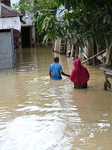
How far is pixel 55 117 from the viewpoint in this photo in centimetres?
550

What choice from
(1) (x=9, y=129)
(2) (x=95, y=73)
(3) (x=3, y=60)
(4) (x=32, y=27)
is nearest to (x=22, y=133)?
(1) (x=9, y=129)

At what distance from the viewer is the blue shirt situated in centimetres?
934

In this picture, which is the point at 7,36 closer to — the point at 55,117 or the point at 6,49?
the point at 6,49

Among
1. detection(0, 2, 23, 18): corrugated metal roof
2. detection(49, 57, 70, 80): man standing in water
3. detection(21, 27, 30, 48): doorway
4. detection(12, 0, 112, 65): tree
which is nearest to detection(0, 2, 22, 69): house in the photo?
detection(0, 2, 23, 18): corrugated metal roof

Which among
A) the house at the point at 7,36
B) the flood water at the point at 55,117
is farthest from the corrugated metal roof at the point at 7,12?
the flood water at the point at 55,117

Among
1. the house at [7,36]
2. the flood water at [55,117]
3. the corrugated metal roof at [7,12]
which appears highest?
the corrugated metal roof at [7,12]

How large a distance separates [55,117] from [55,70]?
13.4ft

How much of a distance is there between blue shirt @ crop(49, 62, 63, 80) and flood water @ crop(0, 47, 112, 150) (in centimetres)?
47

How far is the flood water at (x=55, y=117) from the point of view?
4.27 meters

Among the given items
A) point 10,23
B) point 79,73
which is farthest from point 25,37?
point 79,73

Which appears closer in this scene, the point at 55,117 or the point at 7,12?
the point at 55,117

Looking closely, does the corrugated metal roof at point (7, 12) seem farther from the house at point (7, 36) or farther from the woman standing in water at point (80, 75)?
the woman standing in water at point (80, 75)

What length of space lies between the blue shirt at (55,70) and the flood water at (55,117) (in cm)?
47

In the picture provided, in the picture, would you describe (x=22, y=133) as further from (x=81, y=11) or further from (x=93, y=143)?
(x=81, y=11)
